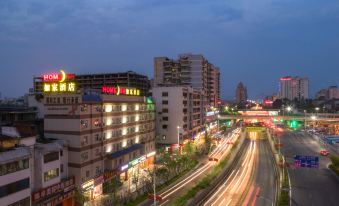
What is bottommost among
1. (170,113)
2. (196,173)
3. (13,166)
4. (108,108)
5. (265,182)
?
(265,182)

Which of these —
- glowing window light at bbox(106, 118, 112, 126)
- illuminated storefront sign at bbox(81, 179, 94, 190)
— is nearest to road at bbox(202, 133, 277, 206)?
illuminated storefront sign at bbox(81, 179, 94, 190)

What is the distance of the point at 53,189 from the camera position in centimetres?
4119

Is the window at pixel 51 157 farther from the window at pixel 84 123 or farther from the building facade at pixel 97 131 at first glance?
the window at pixel 84 123

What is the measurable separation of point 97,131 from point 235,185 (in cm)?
2462

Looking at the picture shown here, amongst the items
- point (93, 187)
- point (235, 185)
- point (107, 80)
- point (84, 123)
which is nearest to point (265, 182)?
point (235, 185)

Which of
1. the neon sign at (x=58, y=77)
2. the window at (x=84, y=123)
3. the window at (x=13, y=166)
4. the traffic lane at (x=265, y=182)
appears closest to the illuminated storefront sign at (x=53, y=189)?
the window at (x=13, y=166)

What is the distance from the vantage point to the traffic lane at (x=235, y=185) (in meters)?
47.7

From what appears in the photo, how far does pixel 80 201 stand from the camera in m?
43.2

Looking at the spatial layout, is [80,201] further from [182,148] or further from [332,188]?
[182,148]

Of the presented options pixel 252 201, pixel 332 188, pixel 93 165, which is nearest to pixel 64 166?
pixel 93 165

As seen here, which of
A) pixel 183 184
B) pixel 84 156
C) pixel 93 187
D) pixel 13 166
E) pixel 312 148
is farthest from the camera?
pixel 312 148

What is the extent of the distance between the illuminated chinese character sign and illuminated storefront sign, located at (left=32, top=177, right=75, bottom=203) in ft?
45.5

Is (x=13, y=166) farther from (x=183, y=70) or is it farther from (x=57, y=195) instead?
(x=183, y=70)

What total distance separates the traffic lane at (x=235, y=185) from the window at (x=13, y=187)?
76.8 ft
